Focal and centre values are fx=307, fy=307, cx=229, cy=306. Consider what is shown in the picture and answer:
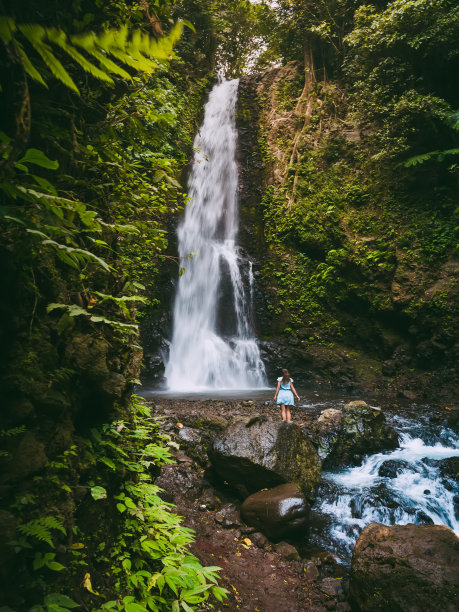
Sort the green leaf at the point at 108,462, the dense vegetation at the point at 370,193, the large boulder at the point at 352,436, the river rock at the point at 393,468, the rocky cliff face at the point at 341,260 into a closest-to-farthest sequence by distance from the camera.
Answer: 1. the green leaf at the point at 108,462
2. the river rock at the point at 393,468
3. the large boulder at the point at 352,436
4. the dense vegetation at the point at 370,193
5. the rocky cliff face at the point at 341,260

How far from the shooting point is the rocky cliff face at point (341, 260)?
9734mm

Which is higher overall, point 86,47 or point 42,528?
point 86,47

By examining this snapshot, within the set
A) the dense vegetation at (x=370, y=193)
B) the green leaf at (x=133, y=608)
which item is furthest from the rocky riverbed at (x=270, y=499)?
the dense vegetation at (x=370, y=193)

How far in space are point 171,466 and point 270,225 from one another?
11.6 m

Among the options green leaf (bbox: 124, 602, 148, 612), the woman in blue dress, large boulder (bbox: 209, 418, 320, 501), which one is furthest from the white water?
green leaf (bbox: 124, 602, 148, 612)

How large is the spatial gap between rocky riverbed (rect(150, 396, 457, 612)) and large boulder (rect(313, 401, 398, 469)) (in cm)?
2

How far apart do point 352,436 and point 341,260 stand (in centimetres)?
741

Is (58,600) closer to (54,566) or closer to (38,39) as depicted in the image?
(54,566)

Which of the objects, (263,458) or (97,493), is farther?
(263,458)

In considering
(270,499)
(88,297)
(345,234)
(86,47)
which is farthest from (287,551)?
(345,234)

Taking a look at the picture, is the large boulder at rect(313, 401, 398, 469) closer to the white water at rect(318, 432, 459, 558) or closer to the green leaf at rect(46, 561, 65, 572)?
the white water at rect(318, 432, 459, 558)

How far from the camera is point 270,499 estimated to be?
13.5 ft

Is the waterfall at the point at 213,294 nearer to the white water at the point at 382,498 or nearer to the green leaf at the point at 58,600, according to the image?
the white water at the point at 382,498

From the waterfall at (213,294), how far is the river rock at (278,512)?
6.74m
